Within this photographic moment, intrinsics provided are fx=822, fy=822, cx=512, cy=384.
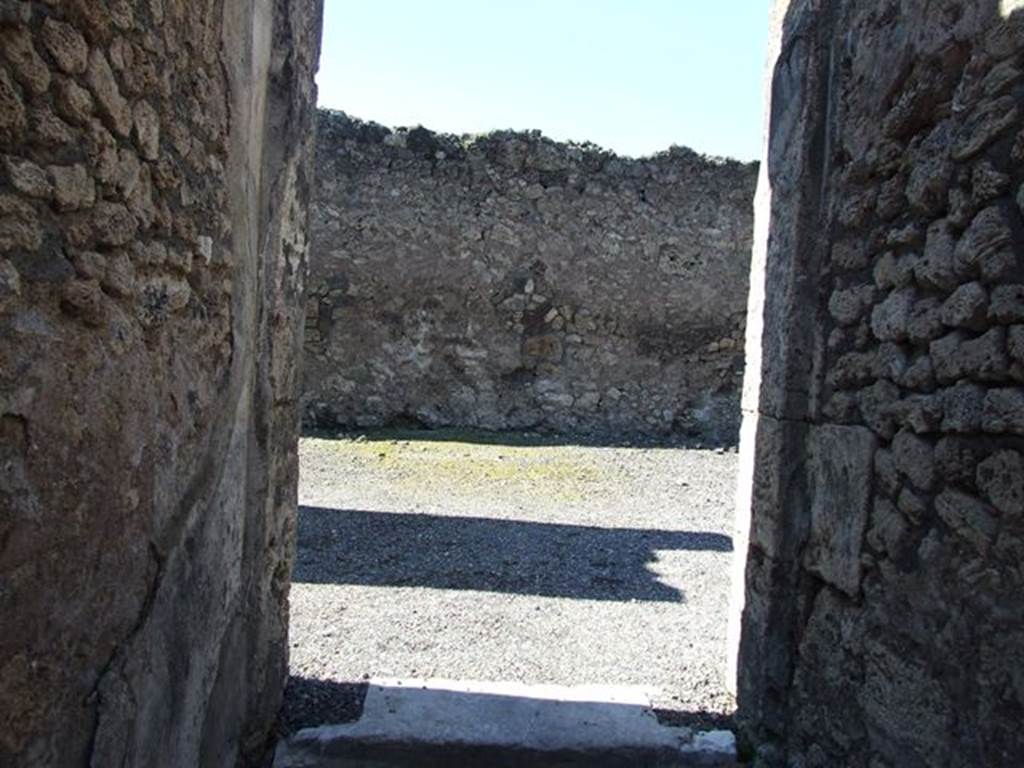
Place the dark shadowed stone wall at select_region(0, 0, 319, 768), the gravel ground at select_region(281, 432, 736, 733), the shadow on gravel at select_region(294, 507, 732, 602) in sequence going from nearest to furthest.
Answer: the dark shadowed stone wall at select_region(0, 0, 319, 768)
the gravel ground at select_region(281, 432, 736, 733)
the shadow on gravel at select_region(294, 507, 732, 602)

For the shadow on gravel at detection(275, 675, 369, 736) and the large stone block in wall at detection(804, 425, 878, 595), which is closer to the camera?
the large stone block in wall at detection(804, 425, 878, 595)

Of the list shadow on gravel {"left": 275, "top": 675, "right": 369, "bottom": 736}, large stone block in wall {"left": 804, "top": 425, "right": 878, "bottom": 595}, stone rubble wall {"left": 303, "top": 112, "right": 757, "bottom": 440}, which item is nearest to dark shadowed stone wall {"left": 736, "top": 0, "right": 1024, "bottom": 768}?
large stone block in wall {"left": 804, "top": 425, "right": 878, "bottom": 595}

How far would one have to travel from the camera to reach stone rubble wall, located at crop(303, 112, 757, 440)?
8.77 meters

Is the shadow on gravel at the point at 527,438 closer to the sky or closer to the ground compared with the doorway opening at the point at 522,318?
closer to the ground

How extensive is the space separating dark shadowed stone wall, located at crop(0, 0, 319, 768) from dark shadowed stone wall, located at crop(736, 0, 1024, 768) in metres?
1.63

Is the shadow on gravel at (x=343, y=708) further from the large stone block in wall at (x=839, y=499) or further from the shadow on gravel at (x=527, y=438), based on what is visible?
the shadow on gravel at (x=527, y=438)

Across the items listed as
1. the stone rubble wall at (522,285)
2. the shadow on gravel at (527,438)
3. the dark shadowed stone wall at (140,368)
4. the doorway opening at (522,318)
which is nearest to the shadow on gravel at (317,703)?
the dark shadowed stone wall at (140,368)

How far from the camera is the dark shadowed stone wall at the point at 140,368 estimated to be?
46.8 inches

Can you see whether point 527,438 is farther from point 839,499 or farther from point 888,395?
point 888,395

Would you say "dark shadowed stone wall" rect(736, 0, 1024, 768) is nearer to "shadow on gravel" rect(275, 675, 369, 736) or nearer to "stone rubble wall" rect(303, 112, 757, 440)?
"shadow on gravel" rect(275, 675, 369, 736)

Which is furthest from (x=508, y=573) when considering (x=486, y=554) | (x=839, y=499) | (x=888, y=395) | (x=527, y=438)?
(x=527, y=438)

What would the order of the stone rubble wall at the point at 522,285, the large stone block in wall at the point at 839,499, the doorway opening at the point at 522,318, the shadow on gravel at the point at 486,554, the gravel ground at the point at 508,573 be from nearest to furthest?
the large stone block in wall at the point at 839,499, the gravel ground at the point at 508,573, the shadow on gravel at the point at 486,554, the doorway opening at the point at 522,318, the stone rubble wall at the point at 522,285

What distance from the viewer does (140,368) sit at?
1.57m

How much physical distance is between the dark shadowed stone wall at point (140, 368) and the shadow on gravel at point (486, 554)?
1907mm
